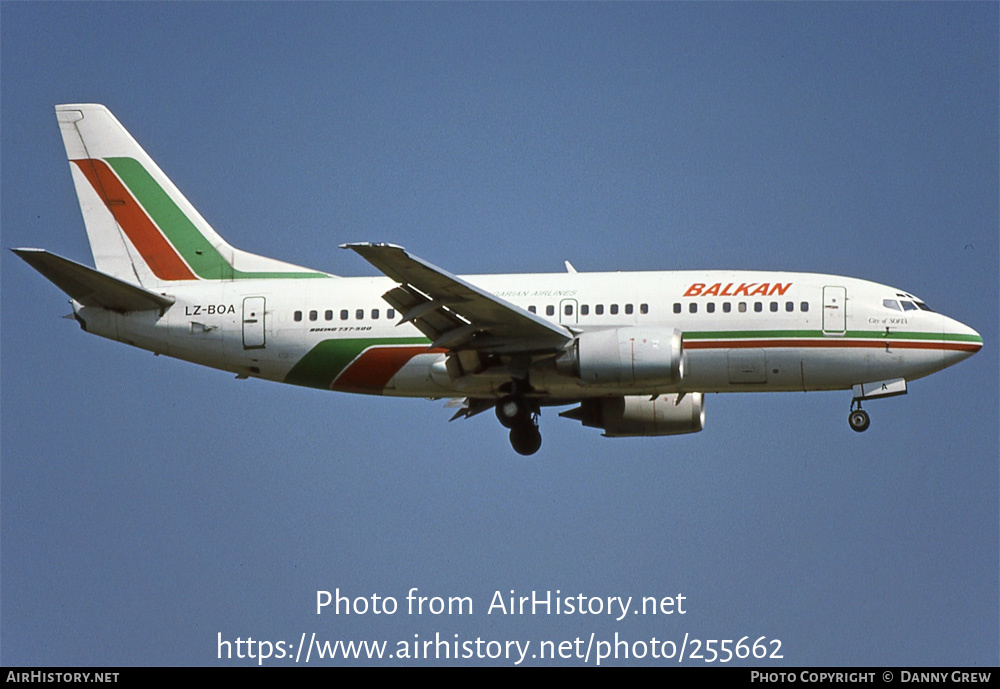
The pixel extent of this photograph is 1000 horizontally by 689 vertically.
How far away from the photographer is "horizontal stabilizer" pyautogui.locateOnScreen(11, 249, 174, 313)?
127ft

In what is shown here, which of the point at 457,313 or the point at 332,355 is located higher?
the point at 457,313

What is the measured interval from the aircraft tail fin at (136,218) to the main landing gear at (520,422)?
19.0 ft

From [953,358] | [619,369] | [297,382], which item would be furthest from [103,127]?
[953,358]

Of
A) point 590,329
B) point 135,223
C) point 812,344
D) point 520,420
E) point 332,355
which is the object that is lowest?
point 520,420

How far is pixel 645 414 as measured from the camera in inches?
1686

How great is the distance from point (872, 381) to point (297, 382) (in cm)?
1383

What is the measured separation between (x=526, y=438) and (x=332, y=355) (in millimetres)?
5134

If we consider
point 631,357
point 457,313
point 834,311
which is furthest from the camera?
point 834,311

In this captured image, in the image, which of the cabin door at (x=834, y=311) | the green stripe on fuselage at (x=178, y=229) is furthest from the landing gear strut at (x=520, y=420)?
the cabin door at (x=834, y=311)

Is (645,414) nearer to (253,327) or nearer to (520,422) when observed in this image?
(520,422)

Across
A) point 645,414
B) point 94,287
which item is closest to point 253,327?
point 94,287

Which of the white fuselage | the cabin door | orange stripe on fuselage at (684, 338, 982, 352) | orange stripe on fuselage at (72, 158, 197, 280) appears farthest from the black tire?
orange stripe on fuselage at (72, 158, 197, 280)

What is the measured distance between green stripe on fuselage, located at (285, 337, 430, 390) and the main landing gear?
245cm

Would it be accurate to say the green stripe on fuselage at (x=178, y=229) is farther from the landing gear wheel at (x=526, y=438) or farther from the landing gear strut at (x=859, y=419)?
the landing gear strut at (x=859, y=419)
